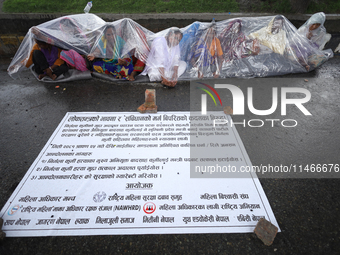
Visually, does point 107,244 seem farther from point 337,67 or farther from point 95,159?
point 337,67

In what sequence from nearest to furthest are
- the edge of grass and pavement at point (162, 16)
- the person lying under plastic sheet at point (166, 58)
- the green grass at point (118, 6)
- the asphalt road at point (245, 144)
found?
A: the asphalt road at point (245, 144), the person lying under plastic sheet at point (166, 58), the edge of grass and pavement at point (162, 16), the green grass at point (118, 6)

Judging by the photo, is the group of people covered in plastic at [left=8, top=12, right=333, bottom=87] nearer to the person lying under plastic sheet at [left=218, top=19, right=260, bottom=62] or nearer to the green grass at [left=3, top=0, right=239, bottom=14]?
the person lying under plastic sheet at [left=218, top=19, right=260, bottom=62]

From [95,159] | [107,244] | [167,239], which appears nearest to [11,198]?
[95,159]

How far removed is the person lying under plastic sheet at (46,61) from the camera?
279 centimetres

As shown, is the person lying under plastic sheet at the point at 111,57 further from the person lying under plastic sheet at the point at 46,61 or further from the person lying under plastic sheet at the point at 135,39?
the person lying under plastic sheet at the point at 46,61

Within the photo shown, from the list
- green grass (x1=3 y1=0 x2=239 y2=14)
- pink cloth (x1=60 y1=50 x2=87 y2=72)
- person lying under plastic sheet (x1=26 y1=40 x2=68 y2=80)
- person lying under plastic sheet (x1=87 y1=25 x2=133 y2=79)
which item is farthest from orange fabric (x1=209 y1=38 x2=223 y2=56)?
person lying under plastic sheet (x1=26 y1=40 x2=68 y2=80)

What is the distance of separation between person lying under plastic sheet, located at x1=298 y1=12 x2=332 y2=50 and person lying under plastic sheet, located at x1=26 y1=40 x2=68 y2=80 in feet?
14.4

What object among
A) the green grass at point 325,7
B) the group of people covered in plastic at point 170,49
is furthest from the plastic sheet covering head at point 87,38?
the green grass at point 325,7

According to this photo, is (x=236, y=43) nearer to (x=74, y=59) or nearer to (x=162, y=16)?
(x=162, y=16)

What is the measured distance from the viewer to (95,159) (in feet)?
5.98

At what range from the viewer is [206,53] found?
3105mm

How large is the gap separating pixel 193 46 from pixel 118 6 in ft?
10.2

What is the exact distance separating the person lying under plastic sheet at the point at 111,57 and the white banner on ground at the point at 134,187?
1272mm

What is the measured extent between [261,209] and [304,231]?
341mm
